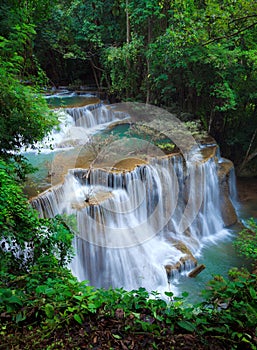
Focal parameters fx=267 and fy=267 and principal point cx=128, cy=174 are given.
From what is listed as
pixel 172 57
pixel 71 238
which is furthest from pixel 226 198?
pixel 71 238

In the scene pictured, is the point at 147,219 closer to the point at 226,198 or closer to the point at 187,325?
the point at 226,198

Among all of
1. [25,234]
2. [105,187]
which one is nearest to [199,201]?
[105,187]

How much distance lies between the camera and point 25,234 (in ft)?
11.8

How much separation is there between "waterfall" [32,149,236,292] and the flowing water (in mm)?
22

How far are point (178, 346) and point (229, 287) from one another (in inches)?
26.3

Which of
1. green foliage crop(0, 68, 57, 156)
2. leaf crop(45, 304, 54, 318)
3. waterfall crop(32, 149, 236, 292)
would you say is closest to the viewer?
leaf crop(45, 304, 54, 318)

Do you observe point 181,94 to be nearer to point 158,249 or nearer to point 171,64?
point 171,64

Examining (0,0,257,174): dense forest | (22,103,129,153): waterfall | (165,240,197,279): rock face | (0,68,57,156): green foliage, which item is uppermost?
(0,0,257,174): dense forest

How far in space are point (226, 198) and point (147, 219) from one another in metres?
3.67

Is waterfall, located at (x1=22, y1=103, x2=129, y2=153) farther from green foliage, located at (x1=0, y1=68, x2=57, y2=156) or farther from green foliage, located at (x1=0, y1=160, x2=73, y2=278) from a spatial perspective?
green foliage, located at (x1=0, y1=160, x2=73, y2=278)

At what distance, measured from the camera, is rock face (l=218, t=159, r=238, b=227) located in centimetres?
982

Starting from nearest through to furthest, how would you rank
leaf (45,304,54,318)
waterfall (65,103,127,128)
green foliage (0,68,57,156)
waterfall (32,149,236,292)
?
leaf (45,304,54,318) < green foliage (0,68,57,156) < waterfall (32,149,236,292) < waterfall (65,103,127,128)

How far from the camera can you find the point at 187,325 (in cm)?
203

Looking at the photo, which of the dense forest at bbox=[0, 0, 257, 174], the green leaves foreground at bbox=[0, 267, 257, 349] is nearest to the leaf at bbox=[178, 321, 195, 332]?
the green leaves foreground at bbox=[0, 267, 257, 349]
